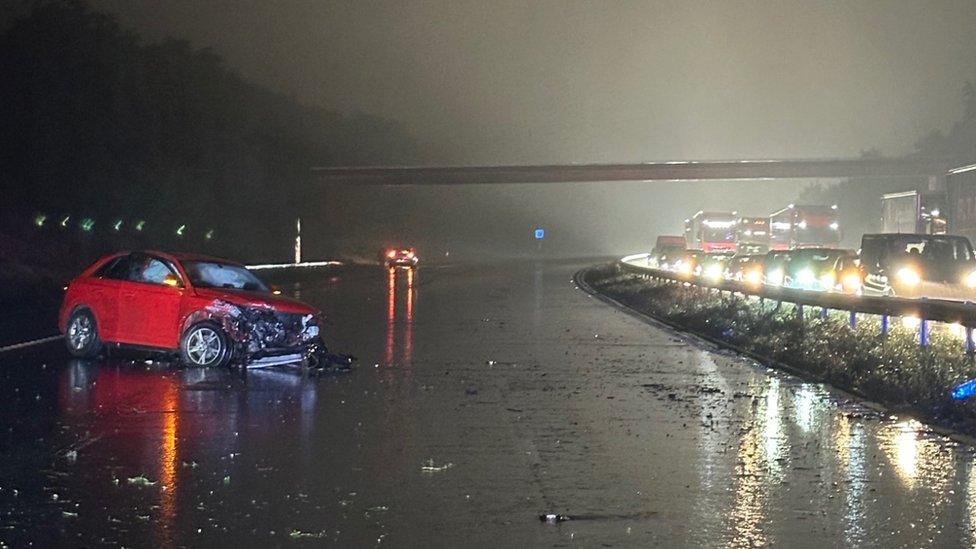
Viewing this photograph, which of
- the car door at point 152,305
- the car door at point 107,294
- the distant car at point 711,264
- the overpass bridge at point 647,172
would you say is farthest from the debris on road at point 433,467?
the overpass bridge at point 647,172

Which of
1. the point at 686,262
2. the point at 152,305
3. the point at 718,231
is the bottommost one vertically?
the point at 152,305

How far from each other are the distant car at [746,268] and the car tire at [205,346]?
23.1 metres

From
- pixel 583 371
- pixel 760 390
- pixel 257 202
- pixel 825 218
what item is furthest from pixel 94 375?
Answer: pixel 257 202

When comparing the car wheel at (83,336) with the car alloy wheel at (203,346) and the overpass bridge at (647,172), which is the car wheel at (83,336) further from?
the overpass bridge at (647,172)

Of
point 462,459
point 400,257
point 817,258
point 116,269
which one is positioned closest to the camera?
point 462,459

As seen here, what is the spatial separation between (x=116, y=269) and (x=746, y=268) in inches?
1189

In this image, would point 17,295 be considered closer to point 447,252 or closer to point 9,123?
point 9,123

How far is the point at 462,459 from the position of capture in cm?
1106

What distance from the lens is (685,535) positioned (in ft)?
27.0

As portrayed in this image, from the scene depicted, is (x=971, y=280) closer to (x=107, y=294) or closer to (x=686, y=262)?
(x=107, y=294)

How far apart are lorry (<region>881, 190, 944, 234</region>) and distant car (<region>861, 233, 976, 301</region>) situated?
22.4 metres

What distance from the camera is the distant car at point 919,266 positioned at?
2728cm

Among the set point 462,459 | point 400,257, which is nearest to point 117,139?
point 400,257

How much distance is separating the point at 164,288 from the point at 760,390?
826 cm
